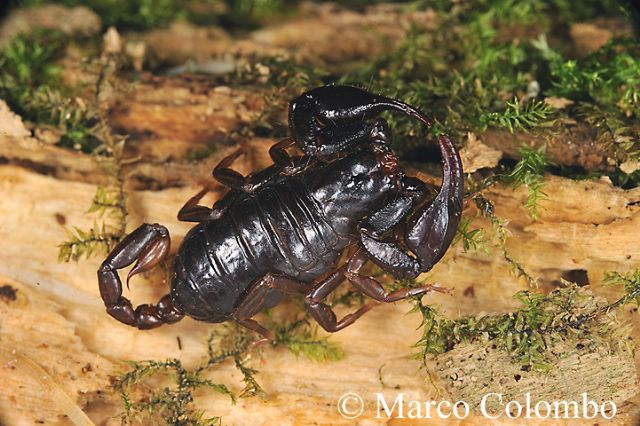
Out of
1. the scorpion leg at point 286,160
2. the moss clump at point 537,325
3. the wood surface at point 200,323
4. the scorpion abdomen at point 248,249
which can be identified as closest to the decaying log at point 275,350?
the wood surface at point 200,323

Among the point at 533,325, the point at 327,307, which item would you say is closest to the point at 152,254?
the point at 327,307

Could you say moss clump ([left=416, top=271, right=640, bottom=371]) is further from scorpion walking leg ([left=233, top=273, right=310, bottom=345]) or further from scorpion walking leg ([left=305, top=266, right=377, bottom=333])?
scorpion walking leg ([left=233, top=273, right=310, bottom=345])

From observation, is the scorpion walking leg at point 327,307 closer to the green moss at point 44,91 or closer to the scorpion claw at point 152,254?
the scorpion claw at point 152,254

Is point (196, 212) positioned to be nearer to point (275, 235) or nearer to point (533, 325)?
point (275, 235)

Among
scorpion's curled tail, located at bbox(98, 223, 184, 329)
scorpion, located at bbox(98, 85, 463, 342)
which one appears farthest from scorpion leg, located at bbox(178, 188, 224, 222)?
scorpion's curled tail, located at bbox(98, 223, 184, 329)

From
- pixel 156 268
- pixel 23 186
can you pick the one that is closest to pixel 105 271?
pixel 156 268

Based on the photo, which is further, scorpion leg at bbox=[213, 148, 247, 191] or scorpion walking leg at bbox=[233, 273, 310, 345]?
scorpion leg at bbox=[213, 148, 247, 191]
